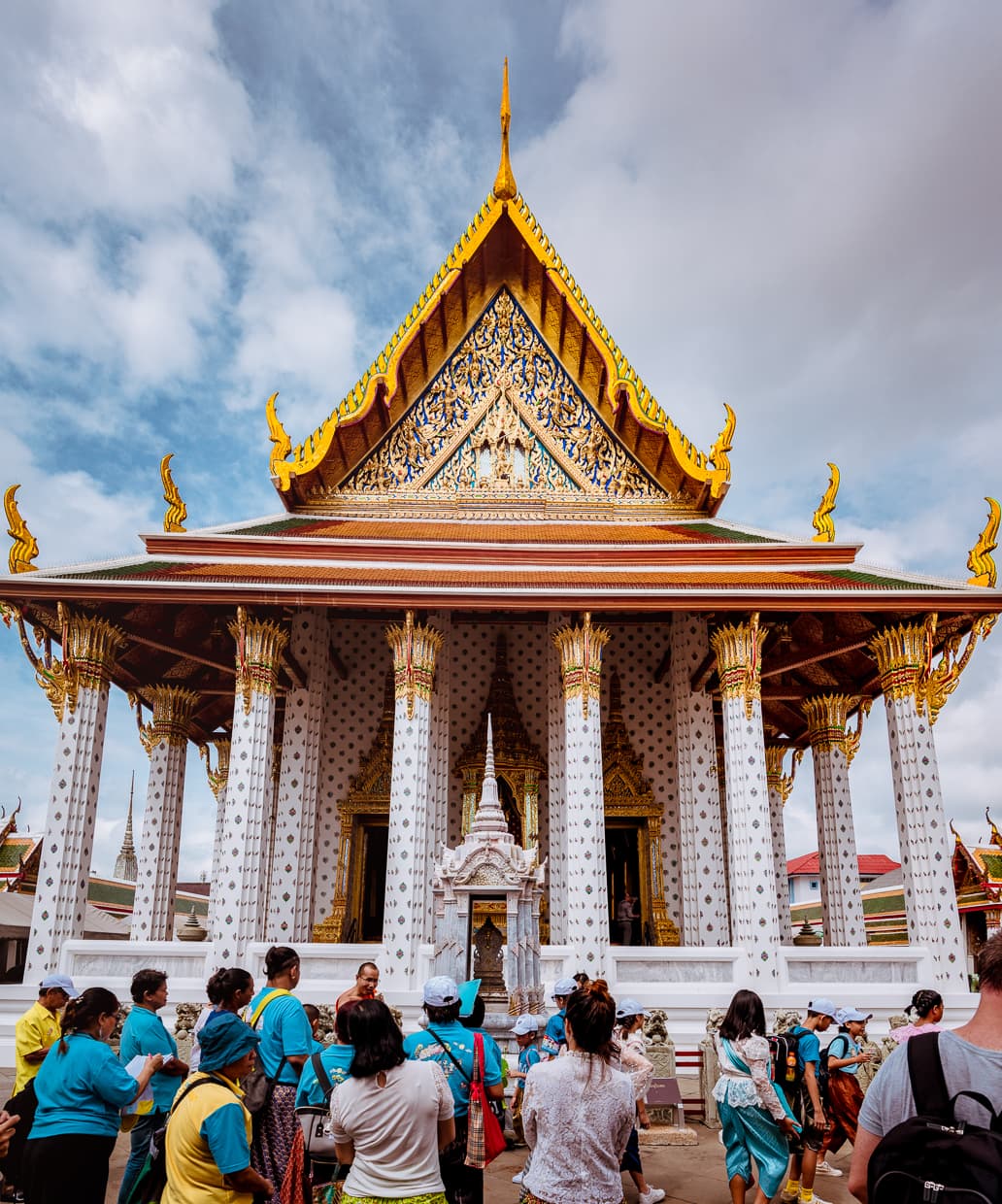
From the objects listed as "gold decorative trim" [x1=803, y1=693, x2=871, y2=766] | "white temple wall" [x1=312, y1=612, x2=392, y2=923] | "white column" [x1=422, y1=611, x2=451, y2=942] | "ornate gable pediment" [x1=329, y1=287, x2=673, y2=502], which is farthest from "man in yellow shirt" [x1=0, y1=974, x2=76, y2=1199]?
"gold decorative trim" [x1=803, y1=693, x2=871, y2=766]

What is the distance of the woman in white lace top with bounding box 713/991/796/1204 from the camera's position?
14.5ft

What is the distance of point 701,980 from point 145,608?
24.3 feet

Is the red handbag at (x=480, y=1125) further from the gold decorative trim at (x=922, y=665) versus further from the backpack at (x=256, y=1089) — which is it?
the gold decorative trim at (x=922, y=665)

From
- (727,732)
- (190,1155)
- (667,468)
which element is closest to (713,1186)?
(190,1155)

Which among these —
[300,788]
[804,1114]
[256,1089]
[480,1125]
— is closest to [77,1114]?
[256,1089]

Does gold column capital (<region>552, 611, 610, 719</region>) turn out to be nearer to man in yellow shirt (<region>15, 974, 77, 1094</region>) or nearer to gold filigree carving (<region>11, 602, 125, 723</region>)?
gold filigree carving (<region>11, 602, 125, 723</region>)

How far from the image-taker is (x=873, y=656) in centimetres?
1189

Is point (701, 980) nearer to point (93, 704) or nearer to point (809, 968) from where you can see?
point (809, 968)

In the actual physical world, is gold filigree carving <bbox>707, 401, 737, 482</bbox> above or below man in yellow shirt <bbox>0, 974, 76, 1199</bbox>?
above

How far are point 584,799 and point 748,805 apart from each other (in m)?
1.75

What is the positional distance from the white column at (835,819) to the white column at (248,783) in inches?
297

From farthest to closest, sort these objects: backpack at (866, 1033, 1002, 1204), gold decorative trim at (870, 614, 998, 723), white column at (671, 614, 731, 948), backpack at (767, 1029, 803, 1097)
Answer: white column at (671, 614, 731, 948), gold decorative trim at (870, 614, 998, 723), backpack at (767, 1029, 803, 1097), backpack at (866, 1033, 1002, 1204)

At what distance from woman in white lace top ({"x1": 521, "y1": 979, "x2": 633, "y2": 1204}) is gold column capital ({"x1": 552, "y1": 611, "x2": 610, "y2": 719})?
331 inches

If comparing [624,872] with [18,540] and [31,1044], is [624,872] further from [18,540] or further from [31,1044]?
[31,1044]
